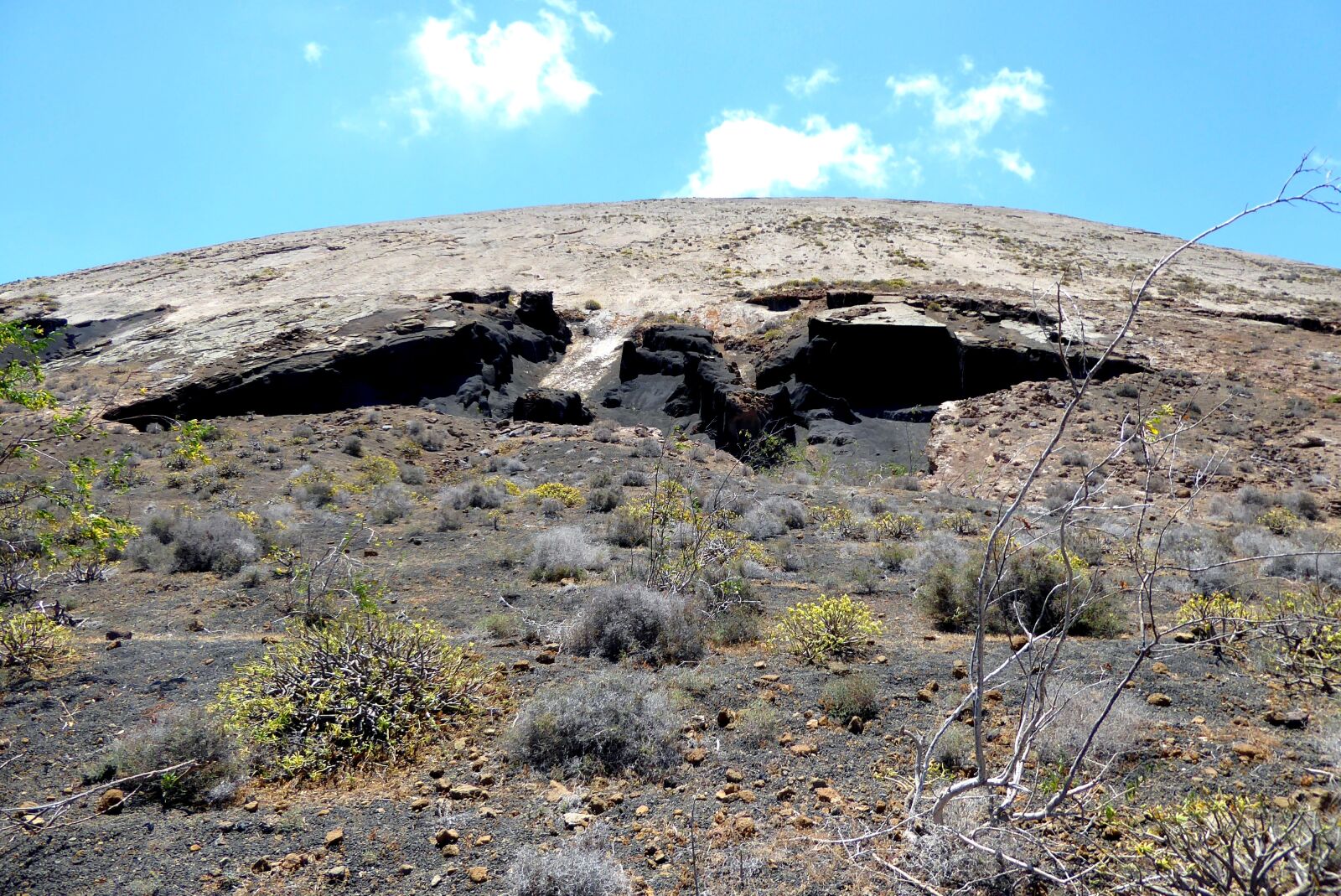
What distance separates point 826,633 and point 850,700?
3.74ft

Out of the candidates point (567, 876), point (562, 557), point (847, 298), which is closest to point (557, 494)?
point (562, 557)

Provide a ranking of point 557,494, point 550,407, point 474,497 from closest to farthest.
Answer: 1. point 474,497
2. point 557,494
3. point 550,407

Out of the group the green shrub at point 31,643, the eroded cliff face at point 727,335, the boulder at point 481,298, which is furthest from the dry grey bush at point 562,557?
the boulder at point 481,298

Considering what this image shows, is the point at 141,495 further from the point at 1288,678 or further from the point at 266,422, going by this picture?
the point at 1288,678

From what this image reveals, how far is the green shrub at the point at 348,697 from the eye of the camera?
4051 millimetres

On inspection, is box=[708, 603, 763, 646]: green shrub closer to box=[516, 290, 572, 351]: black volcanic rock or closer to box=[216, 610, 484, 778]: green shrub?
box=[216, 610, 484, 778]: green shrub

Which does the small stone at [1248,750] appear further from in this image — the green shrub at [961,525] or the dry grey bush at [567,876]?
the green shrub at [961,525]

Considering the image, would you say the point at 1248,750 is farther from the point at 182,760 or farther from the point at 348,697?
the point at 182,760

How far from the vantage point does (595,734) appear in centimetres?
399

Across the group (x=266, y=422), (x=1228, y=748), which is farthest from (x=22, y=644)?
(x=266, y=422)

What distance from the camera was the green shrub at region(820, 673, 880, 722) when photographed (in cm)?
440

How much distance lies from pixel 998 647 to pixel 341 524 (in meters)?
9.63

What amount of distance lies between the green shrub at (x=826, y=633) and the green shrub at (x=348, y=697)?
2.41 metres

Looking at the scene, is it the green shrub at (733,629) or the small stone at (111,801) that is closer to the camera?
the small stone at (111,801)
